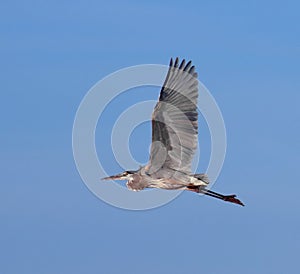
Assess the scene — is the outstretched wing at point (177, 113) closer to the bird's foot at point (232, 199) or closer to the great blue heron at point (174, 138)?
the great blue heron at point (174, 138)

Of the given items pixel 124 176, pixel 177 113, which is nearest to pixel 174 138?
pixel 177 113

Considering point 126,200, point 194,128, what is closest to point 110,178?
point 126,200

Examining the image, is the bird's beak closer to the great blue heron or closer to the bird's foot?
the great blue heron

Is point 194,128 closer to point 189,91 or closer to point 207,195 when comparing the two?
point 189,91

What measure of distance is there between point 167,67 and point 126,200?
18.9ft

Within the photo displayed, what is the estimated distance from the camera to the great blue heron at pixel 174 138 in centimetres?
5141

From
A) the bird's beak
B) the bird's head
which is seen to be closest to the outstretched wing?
the bird's head

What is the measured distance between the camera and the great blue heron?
2024 inches

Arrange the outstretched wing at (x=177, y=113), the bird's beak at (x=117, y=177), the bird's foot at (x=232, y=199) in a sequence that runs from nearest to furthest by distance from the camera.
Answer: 1. the outstretched wing at (x=177, y=113)
2. the bird's beak at (x=117, y=177)
3. the bird's foot at (x=232, y=199)

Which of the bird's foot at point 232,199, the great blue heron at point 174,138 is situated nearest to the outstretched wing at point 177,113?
the great blue heron at point 174,138

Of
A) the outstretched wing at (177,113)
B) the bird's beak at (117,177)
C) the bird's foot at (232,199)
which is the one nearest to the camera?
the outstretched wing at (177,113)

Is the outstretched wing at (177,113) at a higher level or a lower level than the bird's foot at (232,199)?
higher

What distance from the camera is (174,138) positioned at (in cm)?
5219

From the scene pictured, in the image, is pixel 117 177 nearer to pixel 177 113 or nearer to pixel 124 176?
pixel 124 176
